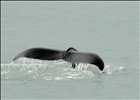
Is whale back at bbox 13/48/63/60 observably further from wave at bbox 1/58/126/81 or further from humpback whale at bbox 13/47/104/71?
wave at bbox 1/58/126/81

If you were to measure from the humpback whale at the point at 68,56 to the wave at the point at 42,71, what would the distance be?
6.5 inches

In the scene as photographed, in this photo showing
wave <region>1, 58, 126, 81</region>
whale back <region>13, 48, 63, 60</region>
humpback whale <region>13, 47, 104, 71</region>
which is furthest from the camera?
whale back <region>13, 48, 63, 60</region>

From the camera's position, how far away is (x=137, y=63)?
68.0 ft

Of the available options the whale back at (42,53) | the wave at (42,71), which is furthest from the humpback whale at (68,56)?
the wave at (42,71)

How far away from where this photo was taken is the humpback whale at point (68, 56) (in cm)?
1640

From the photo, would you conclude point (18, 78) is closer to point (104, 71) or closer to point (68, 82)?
point (68, 82)

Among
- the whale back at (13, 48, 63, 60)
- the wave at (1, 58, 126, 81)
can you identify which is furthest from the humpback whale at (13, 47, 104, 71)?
the wave at (1, 58, 126, 81)

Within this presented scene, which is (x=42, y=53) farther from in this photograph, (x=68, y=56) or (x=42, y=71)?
(x=68, y=56)

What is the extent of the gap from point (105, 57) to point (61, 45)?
6328mm

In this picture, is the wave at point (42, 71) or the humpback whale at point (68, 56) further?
the wave at point (42, 71)

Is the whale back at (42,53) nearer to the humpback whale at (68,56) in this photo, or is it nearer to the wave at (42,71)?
the humpback whale at (68,56)

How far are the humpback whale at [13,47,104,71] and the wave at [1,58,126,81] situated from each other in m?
0.16

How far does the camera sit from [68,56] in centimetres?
1736

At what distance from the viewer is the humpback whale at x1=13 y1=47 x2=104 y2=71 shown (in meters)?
16.4
